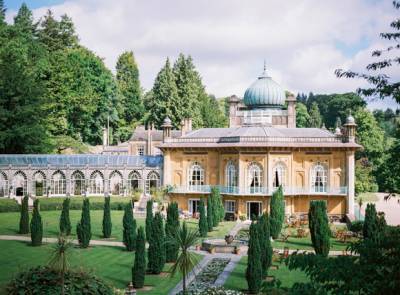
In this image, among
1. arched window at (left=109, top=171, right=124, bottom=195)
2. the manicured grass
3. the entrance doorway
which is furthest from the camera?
arched window at (left=109, top=171, right=124, bottom=195)

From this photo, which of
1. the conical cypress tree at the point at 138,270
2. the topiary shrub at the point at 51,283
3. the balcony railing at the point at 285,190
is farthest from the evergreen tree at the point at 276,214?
the topiary shrub at the point at 51,283

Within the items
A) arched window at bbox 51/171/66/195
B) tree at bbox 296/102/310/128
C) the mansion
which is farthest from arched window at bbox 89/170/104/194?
tree at bbox 296/102/310/128

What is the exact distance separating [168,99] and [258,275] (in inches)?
1867

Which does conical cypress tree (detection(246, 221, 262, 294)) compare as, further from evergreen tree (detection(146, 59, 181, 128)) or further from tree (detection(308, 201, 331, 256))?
evergreen tree (detection(146, 59, 181, 128))

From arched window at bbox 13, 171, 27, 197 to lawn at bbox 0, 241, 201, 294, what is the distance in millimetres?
17771

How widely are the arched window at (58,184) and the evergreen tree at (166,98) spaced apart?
68.5ft

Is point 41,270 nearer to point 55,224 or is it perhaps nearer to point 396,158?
point 396,158

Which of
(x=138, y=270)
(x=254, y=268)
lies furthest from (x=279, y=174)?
(x=138, y=270)

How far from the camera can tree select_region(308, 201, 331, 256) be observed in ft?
96.2

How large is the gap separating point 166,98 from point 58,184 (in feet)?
73.7

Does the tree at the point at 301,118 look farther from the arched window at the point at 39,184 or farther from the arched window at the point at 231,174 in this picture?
the arched window at the point at 39,184

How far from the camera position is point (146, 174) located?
162 feet

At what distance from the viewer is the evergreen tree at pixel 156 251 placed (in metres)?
25.3

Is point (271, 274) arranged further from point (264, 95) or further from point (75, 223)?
point (264, 95)
